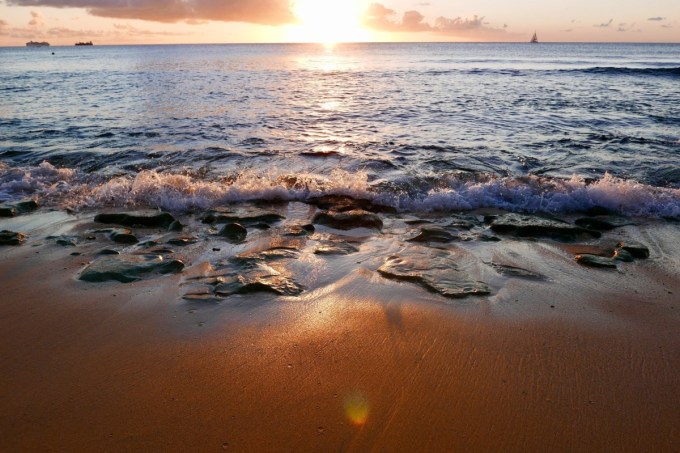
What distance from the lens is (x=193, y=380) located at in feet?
9.37

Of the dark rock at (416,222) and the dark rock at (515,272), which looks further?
the dark rock at (416,222)

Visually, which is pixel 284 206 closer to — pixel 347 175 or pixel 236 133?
pixel 347 175

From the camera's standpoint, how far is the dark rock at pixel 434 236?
5301mm

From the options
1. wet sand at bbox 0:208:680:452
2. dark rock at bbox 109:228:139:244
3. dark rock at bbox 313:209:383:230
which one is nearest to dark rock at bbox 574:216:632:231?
wet sand at bbox 0:208:680:452

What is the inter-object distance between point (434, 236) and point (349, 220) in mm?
1120

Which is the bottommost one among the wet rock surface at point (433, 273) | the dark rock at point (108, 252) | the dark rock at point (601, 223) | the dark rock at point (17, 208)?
the dark rock at point (17, 208)

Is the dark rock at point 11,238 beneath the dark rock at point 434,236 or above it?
beneath

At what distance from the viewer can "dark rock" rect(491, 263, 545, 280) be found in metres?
4.31

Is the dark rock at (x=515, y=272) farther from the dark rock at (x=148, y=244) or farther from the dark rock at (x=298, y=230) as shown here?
the dark rock at (x=148, y=244)

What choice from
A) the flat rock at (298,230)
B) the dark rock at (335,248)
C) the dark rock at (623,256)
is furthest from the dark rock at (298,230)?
the dark rock at (623,256)

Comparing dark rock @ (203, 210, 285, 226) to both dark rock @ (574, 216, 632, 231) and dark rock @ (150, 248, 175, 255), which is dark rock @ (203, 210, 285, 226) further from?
dark rock @ (574, 216, 632, 231)

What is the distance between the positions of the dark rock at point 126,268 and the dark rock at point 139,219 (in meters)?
1.14

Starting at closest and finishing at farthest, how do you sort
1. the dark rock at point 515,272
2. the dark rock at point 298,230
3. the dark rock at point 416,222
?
the dark rock at point 515,272, the dark rock at point 298,230, the dark rock at point 416,222

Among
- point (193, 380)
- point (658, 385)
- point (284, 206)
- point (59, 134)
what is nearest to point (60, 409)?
point (193, 380)
